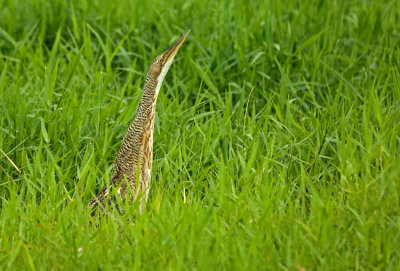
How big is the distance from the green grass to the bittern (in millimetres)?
110

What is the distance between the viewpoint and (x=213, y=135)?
4.78m

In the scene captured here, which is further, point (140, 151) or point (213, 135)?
point (213, 135)

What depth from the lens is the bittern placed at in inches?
165

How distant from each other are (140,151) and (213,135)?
64 centimetres

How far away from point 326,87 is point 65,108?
78.3 inches

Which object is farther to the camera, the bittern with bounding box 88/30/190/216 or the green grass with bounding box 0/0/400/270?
the bittern with bounding box 88/30/190/216

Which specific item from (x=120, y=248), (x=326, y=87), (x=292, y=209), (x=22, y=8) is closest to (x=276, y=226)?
(x=292, y=209)

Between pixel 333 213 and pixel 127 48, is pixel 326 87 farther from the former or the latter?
pixel 333 213

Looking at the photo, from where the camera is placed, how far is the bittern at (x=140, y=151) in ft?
13.8

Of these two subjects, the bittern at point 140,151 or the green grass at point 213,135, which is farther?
the bittern at point 140,151

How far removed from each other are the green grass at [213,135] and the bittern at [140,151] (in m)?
0.11

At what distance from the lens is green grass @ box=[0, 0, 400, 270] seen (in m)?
3.42

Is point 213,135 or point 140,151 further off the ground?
point 140,151

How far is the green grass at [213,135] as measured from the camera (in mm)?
3422
